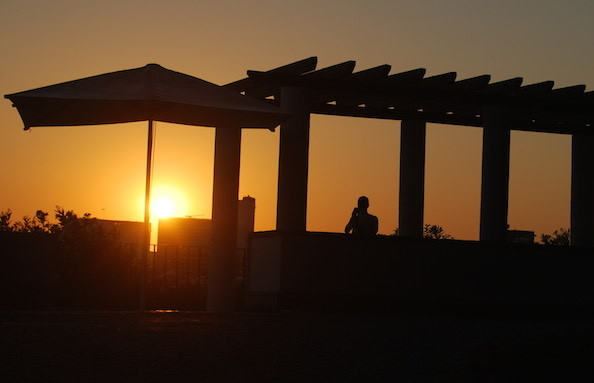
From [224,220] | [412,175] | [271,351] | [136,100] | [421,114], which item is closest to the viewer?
[271,351]

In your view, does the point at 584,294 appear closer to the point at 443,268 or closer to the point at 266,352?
the point at 443,268

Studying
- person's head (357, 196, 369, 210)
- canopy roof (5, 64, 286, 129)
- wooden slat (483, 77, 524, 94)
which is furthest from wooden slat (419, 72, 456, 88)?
canopy roof (5, 64, 286, 129)

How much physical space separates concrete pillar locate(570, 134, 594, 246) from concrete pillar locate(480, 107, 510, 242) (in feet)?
10.1

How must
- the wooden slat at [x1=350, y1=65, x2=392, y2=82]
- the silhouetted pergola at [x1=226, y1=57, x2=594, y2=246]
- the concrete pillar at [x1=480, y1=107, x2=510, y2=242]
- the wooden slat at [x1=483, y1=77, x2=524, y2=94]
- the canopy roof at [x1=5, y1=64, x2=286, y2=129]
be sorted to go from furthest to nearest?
the wooden slat at [x1=483, y1=77, x2=524, y2=94]
the concrete pillar at [x1=480, y1=107, x2=510, y2=242]
the wooden slat at [x1=350, y1=65, x2=392, y2=82]
the silhouetted pergola at [x1=226, y1=57, x2=594, y2=246]
the canopy roof at [x1=5, y1=64, x2=286, y2=129]

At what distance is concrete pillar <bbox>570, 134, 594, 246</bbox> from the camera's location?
19.8 m

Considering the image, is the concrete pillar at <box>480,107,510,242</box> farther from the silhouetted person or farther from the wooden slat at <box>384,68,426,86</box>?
the silhouetted person

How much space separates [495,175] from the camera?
56.3 ft

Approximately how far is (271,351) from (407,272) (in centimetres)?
723

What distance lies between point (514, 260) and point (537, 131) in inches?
155

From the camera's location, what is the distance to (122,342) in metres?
8.84

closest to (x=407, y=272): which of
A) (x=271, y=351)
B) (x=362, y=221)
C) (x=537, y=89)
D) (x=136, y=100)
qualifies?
(x=362, y=221)

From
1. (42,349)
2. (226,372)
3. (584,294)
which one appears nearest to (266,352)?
(226,372)

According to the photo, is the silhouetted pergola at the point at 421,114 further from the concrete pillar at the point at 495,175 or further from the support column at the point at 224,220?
the support column at the point at 224,220

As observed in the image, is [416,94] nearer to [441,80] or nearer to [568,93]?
[441,80]
